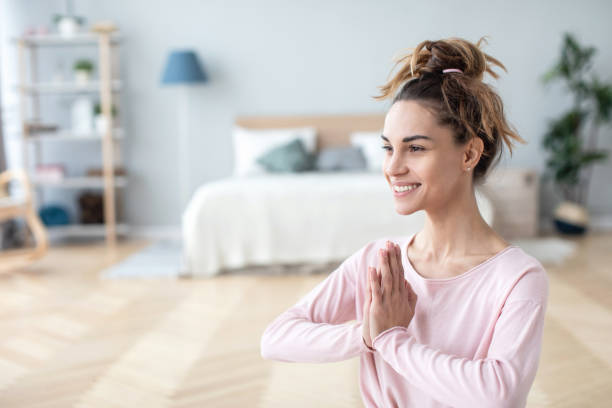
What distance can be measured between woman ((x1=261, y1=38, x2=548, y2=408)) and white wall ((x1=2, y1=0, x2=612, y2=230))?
4364 mm

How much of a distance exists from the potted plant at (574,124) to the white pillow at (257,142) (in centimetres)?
210

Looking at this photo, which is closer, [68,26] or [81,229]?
[68,26]

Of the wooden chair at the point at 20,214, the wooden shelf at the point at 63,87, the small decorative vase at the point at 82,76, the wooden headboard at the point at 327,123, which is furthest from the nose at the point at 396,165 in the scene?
the small decorative vase at the point at 82,76

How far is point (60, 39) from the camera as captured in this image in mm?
5051

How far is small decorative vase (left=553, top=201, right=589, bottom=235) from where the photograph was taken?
5016mm

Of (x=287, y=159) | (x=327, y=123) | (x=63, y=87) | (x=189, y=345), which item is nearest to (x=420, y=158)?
(x=189, y=345)

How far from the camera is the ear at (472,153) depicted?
3.21 ft

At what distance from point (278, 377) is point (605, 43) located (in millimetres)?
4712

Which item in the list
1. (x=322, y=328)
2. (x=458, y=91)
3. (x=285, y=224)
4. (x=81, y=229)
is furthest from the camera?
(x=81, y=229)

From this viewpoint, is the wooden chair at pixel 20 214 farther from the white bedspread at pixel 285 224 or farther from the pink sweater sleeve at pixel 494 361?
the pink sweater sleeve at pixel 494 361

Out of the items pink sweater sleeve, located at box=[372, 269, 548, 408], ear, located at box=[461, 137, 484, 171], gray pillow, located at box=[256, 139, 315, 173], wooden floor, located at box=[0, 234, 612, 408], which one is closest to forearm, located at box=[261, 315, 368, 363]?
pink sweater sleeve, located at box=[372, 269, 548, 408]

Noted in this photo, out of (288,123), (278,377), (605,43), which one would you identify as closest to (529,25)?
(605,43)

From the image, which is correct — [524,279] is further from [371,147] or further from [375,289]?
[371,147]

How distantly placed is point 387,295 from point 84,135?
184 inches
